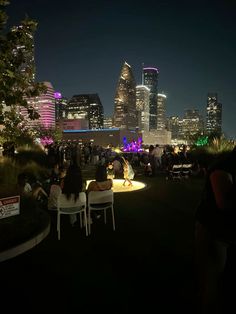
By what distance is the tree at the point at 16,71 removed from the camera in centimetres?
670

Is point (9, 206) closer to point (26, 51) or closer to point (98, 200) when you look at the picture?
point (98, 200)

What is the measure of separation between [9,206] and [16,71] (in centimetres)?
338

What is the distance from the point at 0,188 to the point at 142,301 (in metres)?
3.82

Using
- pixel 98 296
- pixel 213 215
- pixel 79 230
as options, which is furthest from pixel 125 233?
pixel 213 215

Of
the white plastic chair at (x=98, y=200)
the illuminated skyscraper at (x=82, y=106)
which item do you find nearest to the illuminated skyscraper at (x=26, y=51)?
the white plastic chair at (x=98, y=200)

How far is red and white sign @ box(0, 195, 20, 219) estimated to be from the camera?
556 cm

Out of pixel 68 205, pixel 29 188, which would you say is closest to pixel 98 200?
pixel 68 205

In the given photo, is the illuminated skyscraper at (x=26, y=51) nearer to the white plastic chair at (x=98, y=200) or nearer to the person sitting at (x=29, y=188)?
the person sitting at (x=29, y=188)

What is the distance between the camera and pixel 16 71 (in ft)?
24.0

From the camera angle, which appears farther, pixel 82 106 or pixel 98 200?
pixel 82 106

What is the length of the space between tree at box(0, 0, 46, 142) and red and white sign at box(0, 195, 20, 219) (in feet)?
6.97

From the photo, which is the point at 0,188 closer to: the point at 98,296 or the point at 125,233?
the point at 125,233

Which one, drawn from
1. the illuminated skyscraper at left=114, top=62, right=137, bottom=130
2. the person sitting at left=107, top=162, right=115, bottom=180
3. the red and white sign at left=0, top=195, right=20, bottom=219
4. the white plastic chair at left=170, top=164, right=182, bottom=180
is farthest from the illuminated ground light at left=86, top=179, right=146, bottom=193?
the illuminated skyscraper at left=114, top=62, right=137, bottom=130

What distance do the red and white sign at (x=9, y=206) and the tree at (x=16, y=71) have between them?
2124mm
